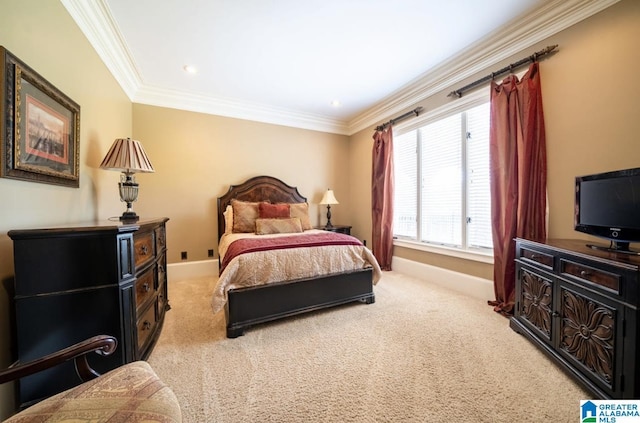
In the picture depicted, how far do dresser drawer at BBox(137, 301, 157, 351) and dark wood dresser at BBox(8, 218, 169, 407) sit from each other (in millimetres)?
117

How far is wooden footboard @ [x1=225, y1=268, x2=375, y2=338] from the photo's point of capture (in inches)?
80.6

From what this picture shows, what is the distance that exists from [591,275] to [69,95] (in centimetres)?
370

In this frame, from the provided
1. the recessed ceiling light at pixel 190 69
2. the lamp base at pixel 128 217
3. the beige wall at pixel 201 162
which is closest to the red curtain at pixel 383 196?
the beige wall at pixel 201 162

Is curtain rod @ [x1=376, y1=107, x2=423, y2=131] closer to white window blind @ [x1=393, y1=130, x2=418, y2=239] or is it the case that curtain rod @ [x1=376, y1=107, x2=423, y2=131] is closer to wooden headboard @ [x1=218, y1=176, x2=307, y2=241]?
white window blind @ [x1=393, y1=130, x2=418, y2=239]

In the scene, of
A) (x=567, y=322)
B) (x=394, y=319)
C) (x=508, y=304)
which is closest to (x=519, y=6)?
(x=567, y=322)

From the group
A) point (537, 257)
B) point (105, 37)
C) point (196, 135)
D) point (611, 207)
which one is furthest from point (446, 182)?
point (105, 37)

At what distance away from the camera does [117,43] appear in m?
2.39

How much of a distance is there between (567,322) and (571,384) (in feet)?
1.17

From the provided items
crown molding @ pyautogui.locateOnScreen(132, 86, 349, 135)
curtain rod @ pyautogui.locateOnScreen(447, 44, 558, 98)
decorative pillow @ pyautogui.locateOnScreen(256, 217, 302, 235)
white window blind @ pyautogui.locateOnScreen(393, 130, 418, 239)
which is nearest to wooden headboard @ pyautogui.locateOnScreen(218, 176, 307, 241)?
decorative pillow @ pyautogui.locateOnScreen(256, 217, 302, 235)

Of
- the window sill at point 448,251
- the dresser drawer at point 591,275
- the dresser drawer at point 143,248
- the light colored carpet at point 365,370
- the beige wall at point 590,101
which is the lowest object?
the light colored carpet at point 365,370

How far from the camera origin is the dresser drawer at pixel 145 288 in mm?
1630

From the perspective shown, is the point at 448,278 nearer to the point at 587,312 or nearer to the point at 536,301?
the point at 536,301

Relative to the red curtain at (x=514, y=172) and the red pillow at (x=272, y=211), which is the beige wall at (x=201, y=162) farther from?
the red curtain at (x=514, y=172)

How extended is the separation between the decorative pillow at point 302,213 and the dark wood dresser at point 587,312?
271 centimetres
